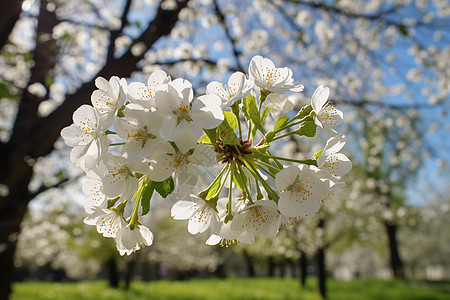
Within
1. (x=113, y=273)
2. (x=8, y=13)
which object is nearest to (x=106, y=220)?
(x=8, y=13)

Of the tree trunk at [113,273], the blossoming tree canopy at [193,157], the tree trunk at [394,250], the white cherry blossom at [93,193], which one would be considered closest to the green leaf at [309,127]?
the blossoming tree canopy at [193,157]

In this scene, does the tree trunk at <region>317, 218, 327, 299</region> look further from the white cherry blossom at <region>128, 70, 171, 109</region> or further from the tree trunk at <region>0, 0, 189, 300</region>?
the white cherry blossom at <region>128, 70, 171, 109</region>

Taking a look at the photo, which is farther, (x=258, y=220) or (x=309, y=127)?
(x=309, y=127)

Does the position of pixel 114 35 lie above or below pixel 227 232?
above

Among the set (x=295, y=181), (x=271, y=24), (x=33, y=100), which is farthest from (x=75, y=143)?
(x=271, y=24)

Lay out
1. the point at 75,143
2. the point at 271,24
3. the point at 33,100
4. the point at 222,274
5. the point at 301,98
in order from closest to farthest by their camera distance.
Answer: the point at 75,143 → the point at 33,100 → the point at 301,98 → the point at 271,24 → the point at 222,274

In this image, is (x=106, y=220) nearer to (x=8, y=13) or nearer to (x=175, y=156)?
(x=175, y=156)

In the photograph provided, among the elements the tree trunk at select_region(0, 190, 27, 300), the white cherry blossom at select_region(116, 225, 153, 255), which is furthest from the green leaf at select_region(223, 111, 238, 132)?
the tree trunk at select_region(0, 190, 27, 300)

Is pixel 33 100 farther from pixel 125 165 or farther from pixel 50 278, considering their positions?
pixel 50 278
